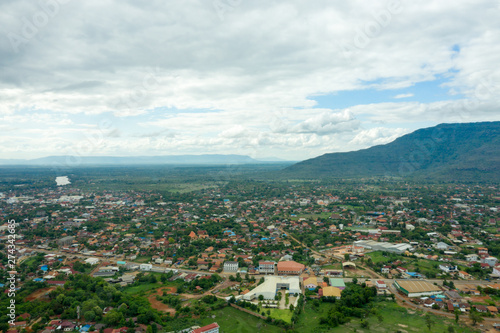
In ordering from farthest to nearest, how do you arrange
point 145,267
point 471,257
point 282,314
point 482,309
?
point 471,257, point 145,267, point 282,314, point 482,309

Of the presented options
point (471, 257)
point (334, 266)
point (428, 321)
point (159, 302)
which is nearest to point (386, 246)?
point (471, 257)

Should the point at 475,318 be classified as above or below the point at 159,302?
above

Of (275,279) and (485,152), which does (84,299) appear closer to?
(275,279)

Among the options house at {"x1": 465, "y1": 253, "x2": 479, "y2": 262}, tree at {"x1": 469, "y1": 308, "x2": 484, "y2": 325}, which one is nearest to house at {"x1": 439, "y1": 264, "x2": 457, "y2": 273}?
house at {"x1": 465, "y1": 253, "x2": 479, "y2": 262}

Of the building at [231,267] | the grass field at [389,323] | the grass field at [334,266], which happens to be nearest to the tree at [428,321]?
the grass field at [389,323]

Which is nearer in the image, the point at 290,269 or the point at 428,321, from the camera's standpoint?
the point at 428,321

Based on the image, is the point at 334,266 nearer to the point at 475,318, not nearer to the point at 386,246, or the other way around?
the point at 386,246
